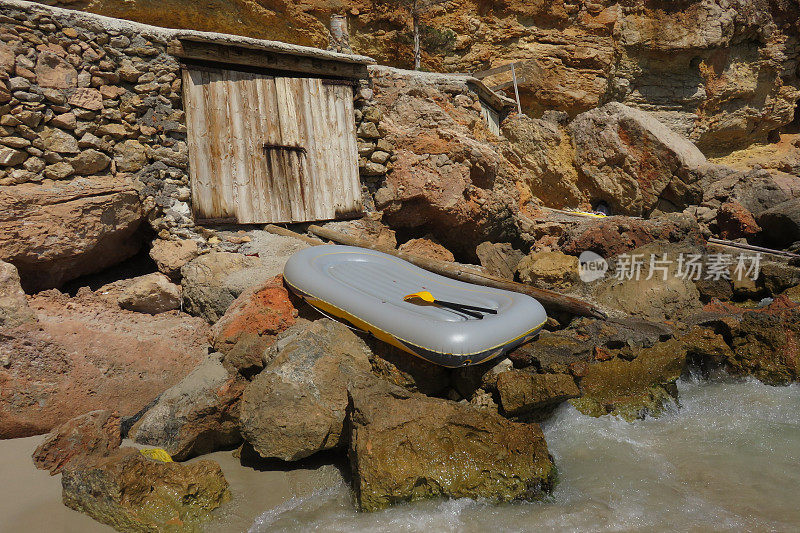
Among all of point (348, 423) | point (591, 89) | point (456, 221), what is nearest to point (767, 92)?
point (591, 89)

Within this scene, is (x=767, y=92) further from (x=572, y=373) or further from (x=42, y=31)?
(x=42, y=31)

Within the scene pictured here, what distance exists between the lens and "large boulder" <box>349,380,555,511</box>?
104 inches

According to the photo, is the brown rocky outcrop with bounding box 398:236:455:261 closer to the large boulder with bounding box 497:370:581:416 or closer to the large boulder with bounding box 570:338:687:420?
the large boulder with bounding box 570:338:687:420

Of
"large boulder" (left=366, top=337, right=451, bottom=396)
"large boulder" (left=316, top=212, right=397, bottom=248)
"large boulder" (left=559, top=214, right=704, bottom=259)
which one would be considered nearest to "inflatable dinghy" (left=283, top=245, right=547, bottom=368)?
"large boulder" (left=366, top=337, right=451, bottom=396)

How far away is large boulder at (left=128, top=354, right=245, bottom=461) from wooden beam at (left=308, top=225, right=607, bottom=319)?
2.58m

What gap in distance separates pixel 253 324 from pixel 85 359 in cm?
124

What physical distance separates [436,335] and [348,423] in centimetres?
79

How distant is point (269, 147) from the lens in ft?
19.2

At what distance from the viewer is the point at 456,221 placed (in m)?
6.71

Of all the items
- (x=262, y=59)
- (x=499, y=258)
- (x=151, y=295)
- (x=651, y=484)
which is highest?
(x=262, y=59)

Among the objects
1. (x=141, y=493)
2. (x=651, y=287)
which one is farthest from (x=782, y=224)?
(x=141, y=493)

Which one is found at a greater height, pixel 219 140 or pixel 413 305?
pixel 219 140

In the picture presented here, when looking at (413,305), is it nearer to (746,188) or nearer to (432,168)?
(432,168)

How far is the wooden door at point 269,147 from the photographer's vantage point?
5.45 m
